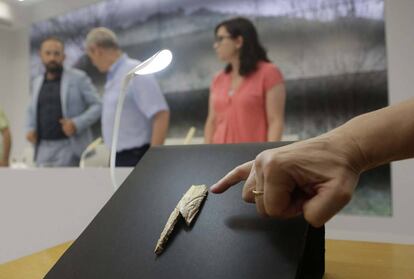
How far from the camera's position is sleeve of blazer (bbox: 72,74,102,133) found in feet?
10.6

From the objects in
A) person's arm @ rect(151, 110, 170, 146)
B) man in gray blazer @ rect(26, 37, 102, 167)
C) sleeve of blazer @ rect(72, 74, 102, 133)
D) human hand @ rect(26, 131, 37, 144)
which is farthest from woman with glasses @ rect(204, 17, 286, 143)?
human hand @ rect(26, 131, 37, 144)

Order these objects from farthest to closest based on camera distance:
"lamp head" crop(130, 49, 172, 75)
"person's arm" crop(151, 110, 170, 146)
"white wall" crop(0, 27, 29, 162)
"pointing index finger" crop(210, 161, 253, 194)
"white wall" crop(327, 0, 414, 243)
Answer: "white wall" crop(0, 27, 29, 162), "person's arm" crop(151, 110, 170, 146), "white wall" crop(327, 0, 414, 243), "lamp head" crop(130, 49, 172, 75), "pointing index finger" crop(210, 161, 253, 194)

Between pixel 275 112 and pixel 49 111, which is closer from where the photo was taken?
pixel 275 112

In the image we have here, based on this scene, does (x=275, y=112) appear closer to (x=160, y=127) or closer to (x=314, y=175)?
(x=160, y=127)

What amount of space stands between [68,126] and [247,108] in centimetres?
198

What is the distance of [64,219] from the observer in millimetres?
1064

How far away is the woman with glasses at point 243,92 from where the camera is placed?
217 cm

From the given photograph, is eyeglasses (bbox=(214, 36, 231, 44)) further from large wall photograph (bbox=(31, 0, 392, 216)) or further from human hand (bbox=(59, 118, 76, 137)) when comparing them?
human hand (bbox=(59, 118, 76, 137))

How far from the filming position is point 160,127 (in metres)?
2.79

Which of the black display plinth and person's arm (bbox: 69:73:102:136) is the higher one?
the black display plinth

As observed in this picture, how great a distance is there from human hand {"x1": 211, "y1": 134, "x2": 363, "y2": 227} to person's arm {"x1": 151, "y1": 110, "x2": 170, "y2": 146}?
2.42 meters

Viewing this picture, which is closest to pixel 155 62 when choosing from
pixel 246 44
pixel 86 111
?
pixel 246 44

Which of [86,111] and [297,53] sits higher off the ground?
[297,53]

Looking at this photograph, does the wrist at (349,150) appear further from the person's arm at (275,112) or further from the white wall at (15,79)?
the white wall at (15,79)
